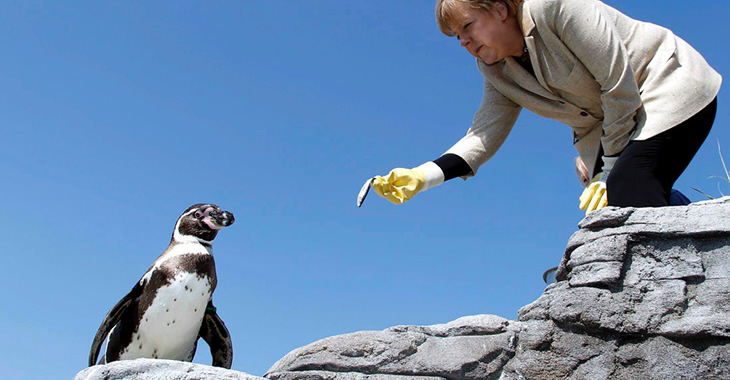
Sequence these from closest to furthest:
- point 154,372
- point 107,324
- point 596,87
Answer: point 154,372, point 596,87, point 107,324

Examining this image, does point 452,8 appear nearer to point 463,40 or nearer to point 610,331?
point 463,40

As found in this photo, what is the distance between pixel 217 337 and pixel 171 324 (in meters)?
0.37

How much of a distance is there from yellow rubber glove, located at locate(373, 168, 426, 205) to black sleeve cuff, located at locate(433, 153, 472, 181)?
0.21 meters

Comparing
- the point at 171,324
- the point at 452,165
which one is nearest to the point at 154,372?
the point at 171,324

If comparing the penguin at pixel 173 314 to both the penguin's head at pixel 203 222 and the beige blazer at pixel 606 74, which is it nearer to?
the penguin's head at pixel 203 222

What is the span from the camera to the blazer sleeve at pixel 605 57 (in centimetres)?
289

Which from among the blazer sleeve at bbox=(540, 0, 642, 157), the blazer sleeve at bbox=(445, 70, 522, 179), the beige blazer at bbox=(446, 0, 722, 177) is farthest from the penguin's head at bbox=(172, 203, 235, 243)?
the blazer sleeve at bbox=(540, 0, 642, 157)

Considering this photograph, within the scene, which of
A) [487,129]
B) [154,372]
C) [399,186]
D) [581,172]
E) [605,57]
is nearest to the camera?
[154,372]

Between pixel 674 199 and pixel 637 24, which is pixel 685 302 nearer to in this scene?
pixel 674 199

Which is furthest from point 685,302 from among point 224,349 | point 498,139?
point 224,349

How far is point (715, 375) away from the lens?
Result: 86.3 inches

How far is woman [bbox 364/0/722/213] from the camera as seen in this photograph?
281 cm

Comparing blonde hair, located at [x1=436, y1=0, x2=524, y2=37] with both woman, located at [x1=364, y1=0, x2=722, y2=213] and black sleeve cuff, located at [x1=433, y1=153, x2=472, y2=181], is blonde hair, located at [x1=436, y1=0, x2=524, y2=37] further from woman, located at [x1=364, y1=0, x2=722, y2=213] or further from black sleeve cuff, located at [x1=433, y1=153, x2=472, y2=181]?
black sleeve cuff, located at [x1=433, y1=153, x2=472, y2=181]

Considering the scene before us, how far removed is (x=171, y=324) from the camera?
3.23 m
